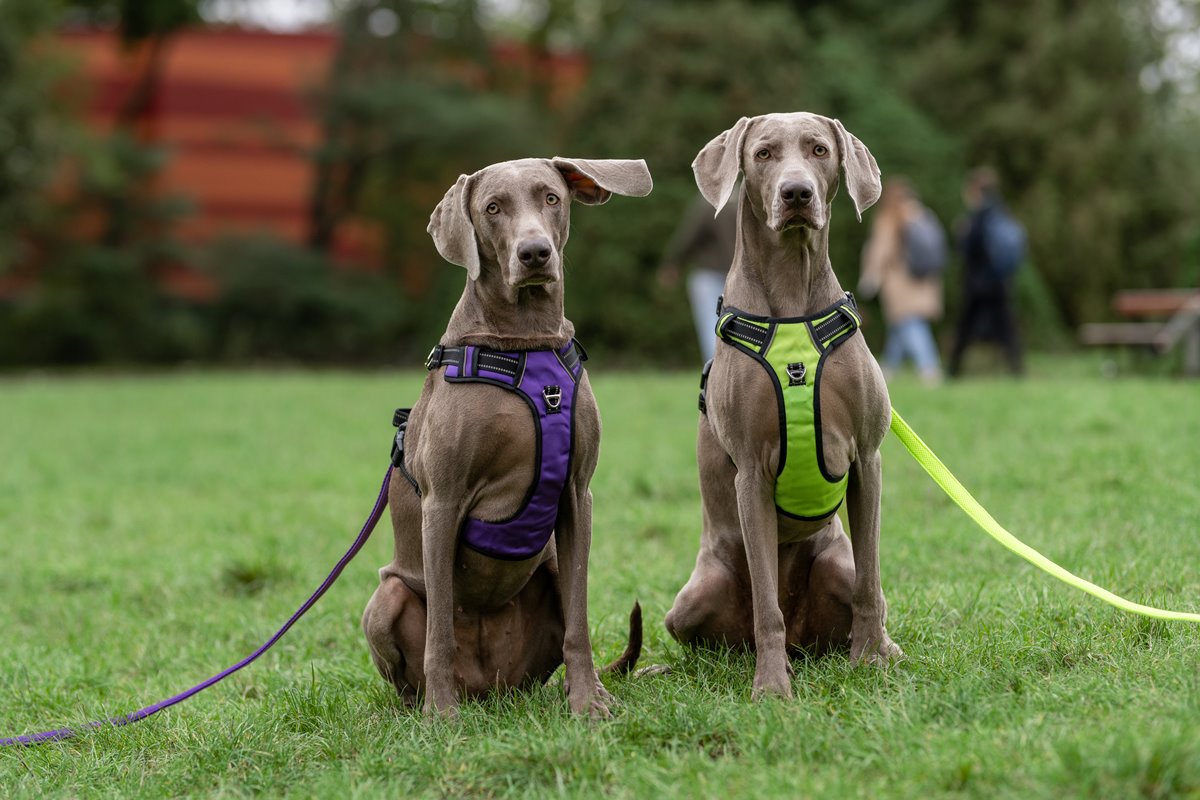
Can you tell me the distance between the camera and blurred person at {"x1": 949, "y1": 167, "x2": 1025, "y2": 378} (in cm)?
1338

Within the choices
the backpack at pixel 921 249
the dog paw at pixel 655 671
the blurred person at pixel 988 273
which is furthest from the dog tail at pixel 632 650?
the blurred person at pixel 988 273

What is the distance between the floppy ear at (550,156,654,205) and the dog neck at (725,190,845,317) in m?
0.34

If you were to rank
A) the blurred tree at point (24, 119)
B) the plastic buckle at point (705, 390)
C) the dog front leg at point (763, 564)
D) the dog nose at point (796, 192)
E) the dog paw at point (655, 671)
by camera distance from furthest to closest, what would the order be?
the blurred tree at point (24, 119)
the dog paw at point (655, 671)
the plastic buckle at point (705, 390)
the dog front leg at point (763, 564)
the dog nose at point (796, 192)

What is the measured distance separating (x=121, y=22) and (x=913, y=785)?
24359 millimetres

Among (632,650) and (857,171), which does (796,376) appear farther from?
(632,650)

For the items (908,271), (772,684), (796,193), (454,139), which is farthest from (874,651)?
(454,139)

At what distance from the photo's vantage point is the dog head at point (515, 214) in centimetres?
365

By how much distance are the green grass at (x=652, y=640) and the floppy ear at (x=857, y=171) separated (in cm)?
148

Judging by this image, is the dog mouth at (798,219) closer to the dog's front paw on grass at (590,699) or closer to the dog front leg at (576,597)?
the dog front leg at (576,597)

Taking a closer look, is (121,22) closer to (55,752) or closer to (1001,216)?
(1001,216)

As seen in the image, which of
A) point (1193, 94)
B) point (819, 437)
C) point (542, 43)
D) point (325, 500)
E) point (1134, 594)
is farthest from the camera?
point (1193, 94)

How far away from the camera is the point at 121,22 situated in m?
23.5

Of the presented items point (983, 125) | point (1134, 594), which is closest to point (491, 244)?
point (1134, 594)

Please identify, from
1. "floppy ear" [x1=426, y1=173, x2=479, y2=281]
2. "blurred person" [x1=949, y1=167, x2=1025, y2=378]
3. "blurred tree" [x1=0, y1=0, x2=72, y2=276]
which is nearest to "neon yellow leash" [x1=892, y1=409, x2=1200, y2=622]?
"floppy ear" [x1=426, y1=173, x2=479, y2=281]
